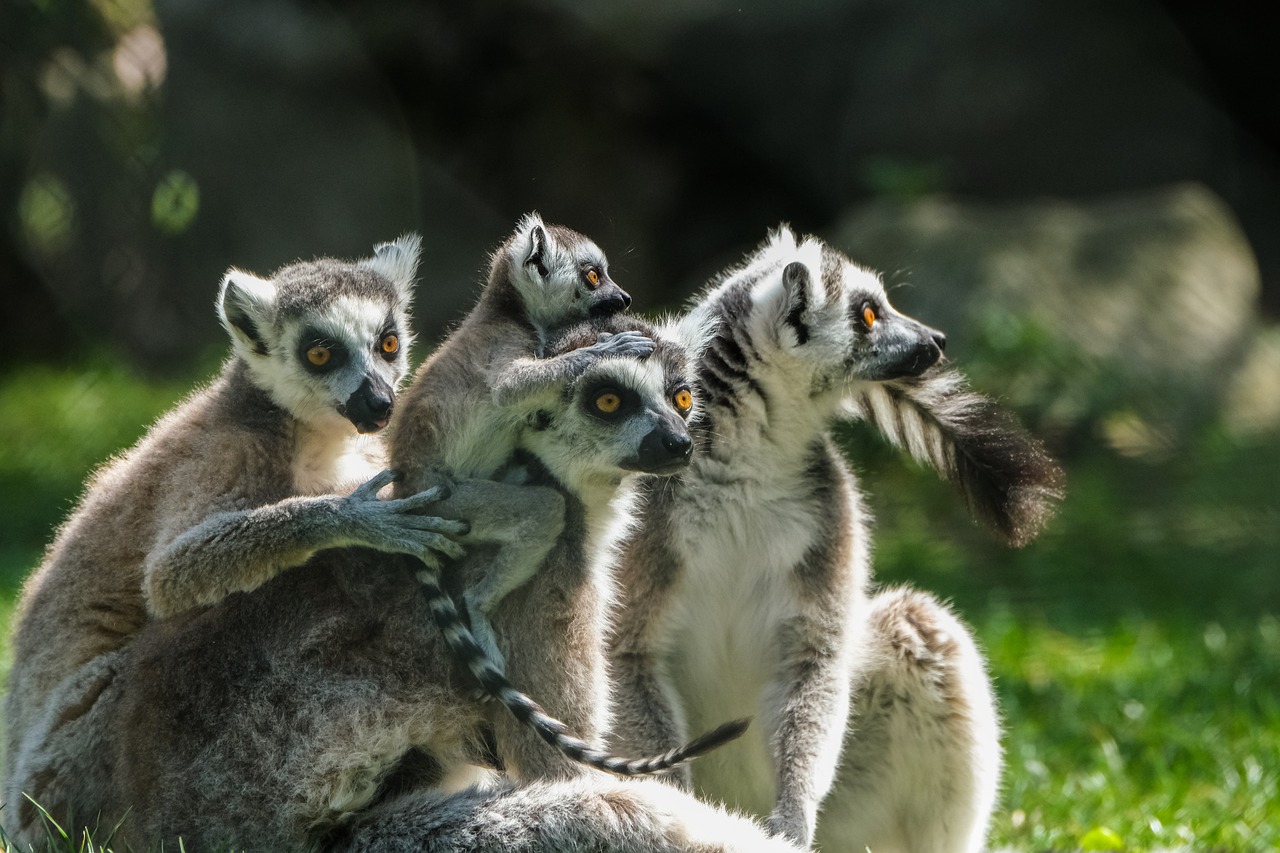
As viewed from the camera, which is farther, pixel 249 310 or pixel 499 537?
pixel 249 310

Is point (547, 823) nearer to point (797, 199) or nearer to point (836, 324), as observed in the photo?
point (836, 324)

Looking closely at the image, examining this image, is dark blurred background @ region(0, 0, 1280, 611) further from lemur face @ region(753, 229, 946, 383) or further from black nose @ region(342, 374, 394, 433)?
black nose @ region(342, 374, 394, 433)

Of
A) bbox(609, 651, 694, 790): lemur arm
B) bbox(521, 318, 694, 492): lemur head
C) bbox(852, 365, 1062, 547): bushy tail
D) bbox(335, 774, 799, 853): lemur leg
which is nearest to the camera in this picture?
bbox(335, 774, 799, 853): lemur leg

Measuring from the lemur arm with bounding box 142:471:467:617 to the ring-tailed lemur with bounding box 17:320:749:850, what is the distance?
62mm

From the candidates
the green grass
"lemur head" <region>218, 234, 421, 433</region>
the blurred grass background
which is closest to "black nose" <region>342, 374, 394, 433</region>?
"lemur head" <region>218, 234, 421, 433</region>

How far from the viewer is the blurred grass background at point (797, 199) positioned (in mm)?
9273

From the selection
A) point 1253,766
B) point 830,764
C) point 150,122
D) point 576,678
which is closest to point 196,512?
point 576,678

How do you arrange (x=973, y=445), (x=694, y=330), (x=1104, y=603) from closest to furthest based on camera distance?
(x=694, y=330)
(x=973, y=445)
(x=1104, y=603)

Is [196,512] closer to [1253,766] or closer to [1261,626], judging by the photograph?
[1253,766]

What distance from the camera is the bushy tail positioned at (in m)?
4.69

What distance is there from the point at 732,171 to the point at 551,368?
10.5 meters

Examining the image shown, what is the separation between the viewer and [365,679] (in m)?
3.41

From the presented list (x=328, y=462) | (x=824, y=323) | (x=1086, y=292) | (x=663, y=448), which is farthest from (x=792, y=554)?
(x=1086, y=292)

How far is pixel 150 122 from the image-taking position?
11.4 meters
